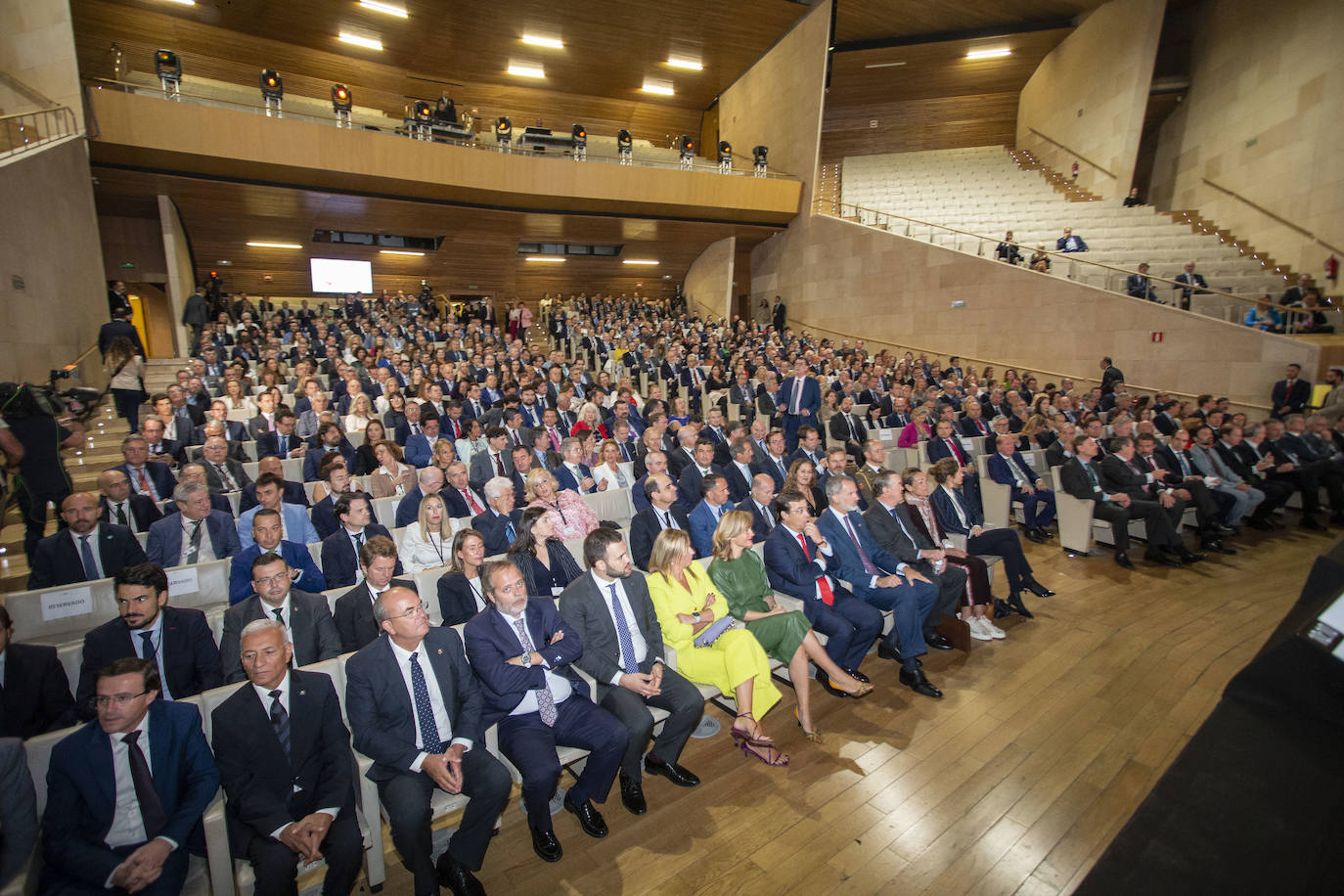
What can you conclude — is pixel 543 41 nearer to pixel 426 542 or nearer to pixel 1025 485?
pixel 1025 485

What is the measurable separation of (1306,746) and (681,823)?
189cm

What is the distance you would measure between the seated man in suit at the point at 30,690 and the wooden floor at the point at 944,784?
1.22 metres

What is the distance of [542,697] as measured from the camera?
2262 mm

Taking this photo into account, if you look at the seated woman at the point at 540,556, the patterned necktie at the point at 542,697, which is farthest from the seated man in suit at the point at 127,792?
the seated woman at the point at 540,556

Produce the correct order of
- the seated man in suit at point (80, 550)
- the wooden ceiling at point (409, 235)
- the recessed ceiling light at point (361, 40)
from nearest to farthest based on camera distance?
the seated man in suit at point (80, 550), the wooden ceiling at point (409, 235), the recessed ceiling light at point (361, 40)

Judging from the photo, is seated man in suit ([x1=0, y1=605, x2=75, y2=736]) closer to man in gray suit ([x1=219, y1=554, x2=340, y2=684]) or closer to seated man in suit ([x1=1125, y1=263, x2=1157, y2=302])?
man in gray suit ([x1=219, y1=554, x2=340, y2=684])

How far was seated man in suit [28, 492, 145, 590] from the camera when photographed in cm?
293

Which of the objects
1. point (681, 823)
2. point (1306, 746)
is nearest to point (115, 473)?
point (681, 823)

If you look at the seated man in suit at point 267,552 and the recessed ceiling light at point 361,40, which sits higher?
the recessed ceiling light at point 361,40

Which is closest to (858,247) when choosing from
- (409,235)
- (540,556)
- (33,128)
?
(409,235)

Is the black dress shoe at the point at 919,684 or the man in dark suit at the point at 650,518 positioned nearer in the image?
the black dress shoe at the point at 919,684

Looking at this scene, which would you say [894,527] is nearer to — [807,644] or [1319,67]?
[807,644]

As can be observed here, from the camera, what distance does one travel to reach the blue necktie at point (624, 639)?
2.46 meters

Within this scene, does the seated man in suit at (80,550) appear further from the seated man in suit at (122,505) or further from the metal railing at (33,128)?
the metal railing at (33,128)
